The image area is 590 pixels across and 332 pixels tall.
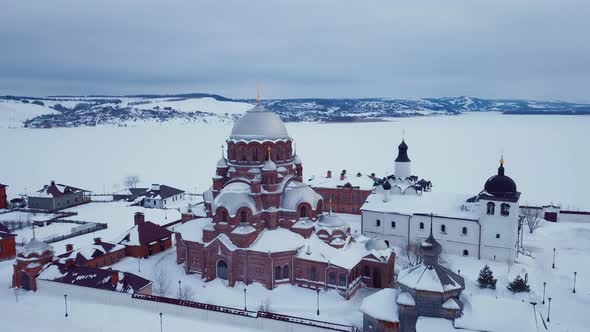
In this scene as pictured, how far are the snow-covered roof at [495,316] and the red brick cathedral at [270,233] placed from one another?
26.6 ft

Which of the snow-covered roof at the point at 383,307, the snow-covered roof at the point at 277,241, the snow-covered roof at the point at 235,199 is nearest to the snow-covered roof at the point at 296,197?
the snow-covered roof at the point at 277,241

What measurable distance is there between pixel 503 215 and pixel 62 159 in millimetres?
78108

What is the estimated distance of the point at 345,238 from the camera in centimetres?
3050

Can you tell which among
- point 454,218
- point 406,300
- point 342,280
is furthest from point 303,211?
point 454,218

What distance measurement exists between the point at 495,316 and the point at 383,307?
5159mm

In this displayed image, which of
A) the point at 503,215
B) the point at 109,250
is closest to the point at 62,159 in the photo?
the point at 109,250

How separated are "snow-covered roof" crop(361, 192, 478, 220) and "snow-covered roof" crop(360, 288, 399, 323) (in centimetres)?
1314

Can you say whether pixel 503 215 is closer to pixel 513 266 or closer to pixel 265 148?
pixel 513 266

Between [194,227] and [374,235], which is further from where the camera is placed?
[374,235]

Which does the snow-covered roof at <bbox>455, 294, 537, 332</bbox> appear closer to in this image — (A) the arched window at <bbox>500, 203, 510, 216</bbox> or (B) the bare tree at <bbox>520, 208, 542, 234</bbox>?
(A) the arched window at <bbox>500, 203, 510, 216</bbox>

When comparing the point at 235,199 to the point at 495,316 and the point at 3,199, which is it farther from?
the point at 3,199

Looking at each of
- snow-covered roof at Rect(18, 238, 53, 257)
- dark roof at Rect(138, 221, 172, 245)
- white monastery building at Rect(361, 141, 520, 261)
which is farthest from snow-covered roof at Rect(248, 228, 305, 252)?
snow-covered roof at Rect(18, 238, 53, 257)

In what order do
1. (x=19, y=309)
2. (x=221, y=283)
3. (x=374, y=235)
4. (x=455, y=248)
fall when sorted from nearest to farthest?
1. (x=19, y=309)
2. (x=221, y=283)
3. (x=455, y=248)
4. (x=374, y=235)

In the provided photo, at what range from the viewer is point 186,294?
90.7 feet
